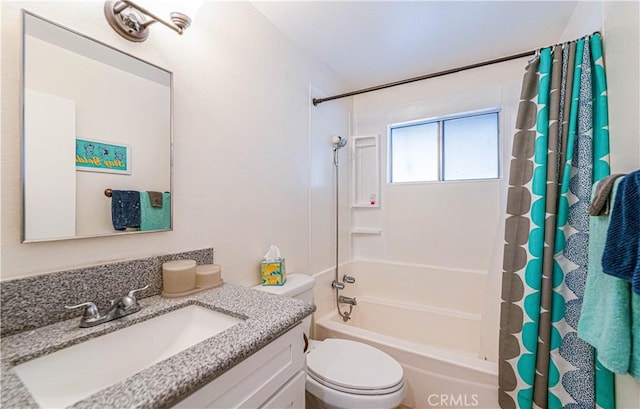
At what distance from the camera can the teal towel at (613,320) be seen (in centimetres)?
75

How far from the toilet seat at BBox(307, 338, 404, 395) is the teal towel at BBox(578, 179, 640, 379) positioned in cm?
74

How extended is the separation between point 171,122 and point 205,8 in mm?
609

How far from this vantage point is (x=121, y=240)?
2.98 ft

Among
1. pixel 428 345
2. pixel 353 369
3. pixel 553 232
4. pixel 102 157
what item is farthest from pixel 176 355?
pixel 428 345

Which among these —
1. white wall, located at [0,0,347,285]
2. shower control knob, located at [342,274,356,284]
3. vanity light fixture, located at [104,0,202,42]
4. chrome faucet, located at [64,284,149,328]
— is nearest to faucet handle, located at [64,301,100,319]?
chrome faucet, located at [64,284,149,328]

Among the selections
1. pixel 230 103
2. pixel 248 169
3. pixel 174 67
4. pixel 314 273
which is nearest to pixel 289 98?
pixel 230 103

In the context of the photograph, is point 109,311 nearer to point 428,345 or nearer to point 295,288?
point 295,288

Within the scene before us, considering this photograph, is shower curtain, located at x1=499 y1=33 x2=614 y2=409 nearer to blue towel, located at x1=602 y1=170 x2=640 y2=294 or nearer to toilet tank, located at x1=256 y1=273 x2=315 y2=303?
blue towel, located at x1=602 y1=170 x2=640 y2=294

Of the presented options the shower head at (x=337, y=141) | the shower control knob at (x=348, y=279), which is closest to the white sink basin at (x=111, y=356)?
the shower control knob at (x=348, y=279)

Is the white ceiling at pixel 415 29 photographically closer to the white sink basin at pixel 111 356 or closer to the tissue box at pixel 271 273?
the tissue box at pixel 271 273

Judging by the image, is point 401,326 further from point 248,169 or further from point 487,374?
point 248,169

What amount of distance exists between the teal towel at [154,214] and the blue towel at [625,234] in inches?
58.2

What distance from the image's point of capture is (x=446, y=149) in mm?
2311

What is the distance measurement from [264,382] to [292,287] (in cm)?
70
